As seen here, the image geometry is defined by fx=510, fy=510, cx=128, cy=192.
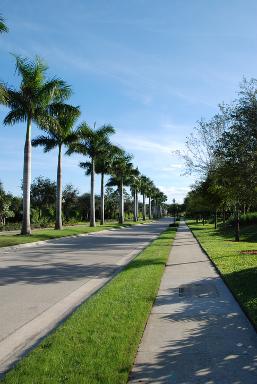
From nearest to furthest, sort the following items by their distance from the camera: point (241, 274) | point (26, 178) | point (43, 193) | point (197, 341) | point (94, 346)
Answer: point (94, 346), point (197, 341), point (241, 274), point (26, 178), point (43, 193)

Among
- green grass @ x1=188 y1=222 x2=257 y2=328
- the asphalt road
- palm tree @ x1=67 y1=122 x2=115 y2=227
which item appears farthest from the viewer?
palm tree @ x1=67 y1=122 x2=115 y2=227

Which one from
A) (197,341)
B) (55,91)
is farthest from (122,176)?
(197,341)

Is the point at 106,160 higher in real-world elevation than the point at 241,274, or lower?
higher

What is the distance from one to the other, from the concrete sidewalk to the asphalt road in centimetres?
165

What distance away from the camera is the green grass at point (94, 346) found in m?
4.96

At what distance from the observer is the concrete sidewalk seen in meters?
5.11

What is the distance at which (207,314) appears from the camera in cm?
820

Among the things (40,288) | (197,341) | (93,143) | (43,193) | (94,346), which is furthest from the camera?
(43,193)

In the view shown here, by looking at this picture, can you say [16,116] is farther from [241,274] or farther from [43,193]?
[43,193]

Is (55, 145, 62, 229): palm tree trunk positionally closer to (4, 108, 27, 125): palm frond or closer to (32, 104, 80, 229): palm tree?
(32, 104, 80, 229): palm tree

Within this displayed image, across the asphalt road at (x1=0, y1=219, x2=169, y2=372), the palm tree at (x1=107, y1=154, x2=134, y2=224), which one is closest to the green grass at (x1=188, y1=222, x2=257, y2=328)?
the asphalt road at (x1=0, y1=219, x2=169, y2=372)

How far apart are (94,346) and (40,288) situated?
6.02 meters

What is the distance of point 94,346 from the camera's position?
6070 mm

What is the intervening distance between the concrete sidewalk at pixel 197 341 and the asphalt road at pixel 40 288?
1649mm
